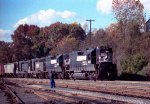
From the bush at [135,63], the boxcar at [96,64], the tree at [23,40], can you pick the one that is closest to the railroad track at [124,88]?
the boxcar at [96,64]

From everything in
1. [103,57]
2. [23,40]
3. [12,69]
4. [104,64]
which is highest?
[23,40]

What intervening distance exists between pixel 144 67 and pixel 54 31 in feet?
206

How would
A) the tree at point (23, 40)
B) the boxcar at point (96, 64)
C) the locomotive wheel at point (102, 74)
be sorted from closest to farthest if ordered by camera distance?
the locomotive wheel at point (102, 74) < the boxcar at point (96, 64) < the tree at point (23, 40)

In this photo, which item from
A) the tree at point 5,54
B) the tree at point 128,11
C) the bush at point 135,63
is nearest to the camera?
the bush at point 135,63

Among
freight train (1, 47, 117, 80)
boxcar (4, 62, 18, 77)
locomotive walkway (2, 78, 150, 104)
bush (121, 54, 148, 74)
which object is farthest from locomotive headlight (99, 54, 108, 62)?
boxcar (4, 62, 18, 77)

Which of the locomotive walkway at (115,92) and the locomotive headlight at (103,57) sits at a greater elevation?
the locomotive headlight at (103,57)

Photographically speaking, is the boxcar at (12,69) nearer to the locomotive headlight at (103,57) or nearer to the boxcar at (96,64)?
the boxcar at (96,64)

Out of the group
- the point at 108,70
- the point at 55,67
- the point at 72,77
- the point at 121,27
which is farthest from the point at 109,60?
the point at 121,27

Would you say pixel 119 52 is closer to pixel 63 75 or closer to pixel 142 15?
pixel 63 75

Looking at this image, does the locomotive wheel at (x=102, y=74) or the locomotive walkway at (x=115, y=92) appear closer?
the locomotive walkway at (x=115, y=92)

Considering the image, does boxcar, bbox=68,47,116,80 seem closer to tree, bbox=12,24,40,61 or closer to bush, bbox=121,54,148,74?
bush, bbox=121,54,148,74

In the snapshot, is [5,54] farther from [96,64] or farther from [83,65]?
[96,64]

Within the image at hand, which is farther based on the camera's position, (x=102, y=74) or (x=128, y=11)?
(x=128, y=11)

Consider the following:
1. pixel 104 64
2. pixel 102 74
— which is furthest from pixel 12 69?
pixel 102 74
